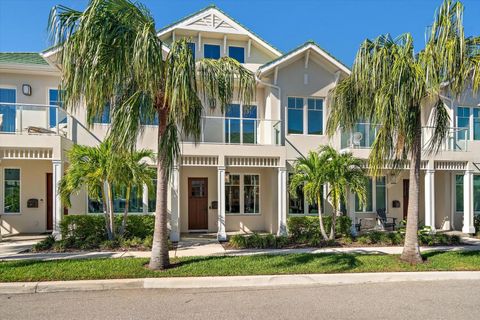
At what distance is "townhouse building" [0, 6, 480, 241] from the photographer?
40.6ft

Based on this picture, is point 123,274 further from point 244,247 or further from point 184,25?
point 184,25

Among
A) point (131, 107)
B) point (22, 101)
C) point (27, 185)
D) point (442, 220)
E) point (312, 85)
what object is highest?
point (312, 85)

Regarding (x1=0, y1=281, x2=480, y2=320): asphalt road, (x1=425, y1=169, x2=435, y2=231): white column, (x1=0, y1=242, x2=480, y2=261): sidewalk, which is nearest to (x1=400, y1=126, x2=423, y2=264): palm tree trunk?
(x1=0, y1=242, x2=480, y2=261): sidewalk

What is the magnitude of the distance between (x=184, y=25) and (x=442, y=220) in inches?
612

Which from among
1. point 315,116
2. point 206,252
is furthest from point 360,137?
point 206,252

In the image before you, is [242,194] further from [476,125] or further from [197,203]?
[476,125]

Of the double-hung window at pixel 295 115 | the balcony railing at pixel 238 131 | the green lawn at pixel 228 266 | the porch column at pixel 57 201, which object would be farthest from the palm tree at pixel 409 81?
the porch column at pixel 57 201

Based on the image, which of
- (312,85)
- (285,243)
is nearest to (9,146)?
(285,243)

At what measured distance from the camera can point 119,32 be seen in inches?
263

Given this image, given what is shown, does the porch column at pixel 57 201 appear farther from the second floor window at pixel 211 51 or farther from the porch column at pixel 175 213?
the second floor window at pixel 211 51

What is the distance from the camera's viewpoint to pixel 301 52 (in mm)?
14258

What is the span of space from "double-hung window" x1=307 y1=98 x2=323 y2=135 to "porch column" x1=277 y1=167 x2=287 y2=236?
9.27 ft

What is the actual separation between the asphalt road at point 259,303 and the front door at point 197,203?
7.76 metres

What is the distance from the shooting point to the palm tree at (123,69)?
20.9 feet
